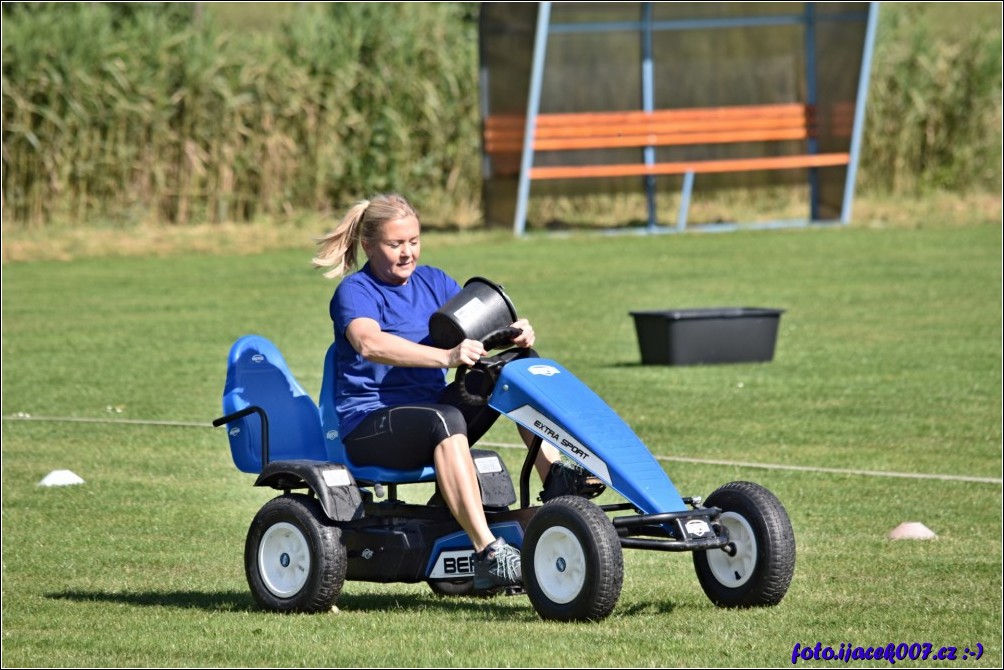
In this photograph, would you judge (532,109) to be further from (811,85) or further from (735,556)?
(735,556)

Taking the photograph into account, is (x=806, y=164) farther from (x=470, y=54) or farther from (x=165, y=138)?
(x=165, y=138)

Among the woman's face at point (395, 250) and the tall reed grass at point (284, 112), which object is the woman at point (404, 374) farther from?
the tall reed grass at point (284, 112)

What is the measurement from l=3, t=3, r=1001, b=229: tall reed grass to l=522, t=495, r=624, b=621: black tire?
58.8ft

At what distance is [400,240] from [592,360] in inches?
292

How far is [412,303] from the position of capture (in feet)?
22.3

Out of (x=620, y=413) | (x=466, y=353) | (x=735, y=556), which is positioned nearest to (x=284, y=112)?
(x=620, y=413)

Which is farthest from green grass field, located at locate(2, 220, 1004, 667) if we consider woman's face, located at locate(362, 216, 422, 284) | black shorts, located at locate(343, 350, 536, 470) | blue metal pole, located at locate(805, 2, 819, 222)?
blue metal pole, located at locate(805, 2, 819, 222)

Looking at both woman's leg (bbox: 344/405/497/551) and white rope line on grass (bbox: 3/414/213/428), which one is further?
white rope line on grass (bbox: 3/414/213/428)

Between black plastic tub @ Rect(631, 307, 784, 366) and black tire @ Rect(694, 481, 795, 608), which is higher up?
black tire @ Rect(694, 481, 795, 608)

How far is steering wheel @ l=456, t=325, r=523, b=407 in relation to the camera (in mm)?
6508

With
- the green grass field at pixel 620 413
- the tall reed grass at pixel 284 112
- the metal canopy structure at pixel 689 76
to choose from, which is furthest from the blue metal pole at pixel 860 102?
→ the tall reed grass at pixel 284 112

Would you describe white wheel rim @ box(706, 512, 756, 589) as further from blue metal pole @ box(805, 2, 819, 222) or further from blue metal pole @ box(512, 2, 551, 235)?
blue metal pole @ box(805, 2, 819, 222)

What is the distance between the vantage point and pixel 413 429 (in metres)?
6.45

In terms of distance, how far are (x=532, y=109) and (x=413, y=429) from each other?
1629 cm
